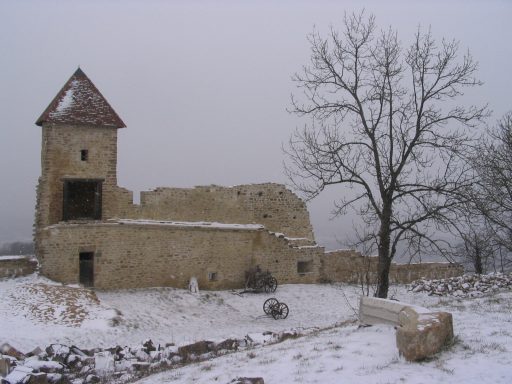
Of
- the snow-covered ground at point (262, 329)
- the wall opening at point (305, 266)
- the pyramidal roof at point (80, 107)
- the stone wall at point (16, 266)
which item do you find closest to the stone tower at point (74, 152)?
the pyramidal roof at point (80, 107)

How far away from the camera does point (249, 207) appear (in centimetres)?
2286

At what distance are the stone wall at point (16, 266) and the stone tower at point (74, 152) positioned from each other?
26.0 inches

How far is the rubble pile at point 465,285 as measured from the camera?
18.8m

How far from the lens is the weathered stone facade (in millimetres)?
18656

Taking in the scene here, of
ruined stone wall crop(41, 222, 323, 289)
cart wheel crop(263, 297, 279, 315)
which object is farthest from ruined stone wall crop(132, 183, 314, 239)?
cart wheel crop(263, 297, 279, 315)

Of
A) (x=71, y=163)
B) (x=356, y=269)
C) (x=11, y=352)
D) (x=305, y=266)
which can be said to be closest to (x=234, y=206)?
(x=305, y=266)

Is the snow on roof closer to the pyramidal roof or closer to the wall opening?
the wall opening

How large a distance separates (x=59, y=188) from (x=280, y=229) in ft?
31.7

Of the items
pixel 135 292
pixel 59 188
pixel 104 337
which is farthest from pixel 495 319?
pixel 59 188

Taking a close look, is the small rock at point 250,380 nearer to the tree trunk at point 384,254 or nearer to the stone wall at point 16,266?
the tree trunk at point 384,254

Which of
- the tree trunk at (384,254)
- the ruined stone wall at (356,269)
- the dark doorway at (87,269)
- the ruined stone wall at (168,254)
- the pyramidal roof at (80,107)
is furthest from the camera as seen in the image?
the ruined stone wall at (356,269)

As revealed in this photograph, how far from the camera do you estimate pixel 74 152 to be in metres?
19.4

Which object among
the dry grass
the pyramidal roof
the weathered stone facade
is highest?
the pyramidal roof

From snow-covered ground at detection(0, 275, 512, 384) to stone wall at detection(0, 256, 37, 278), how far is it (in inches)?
18.6
